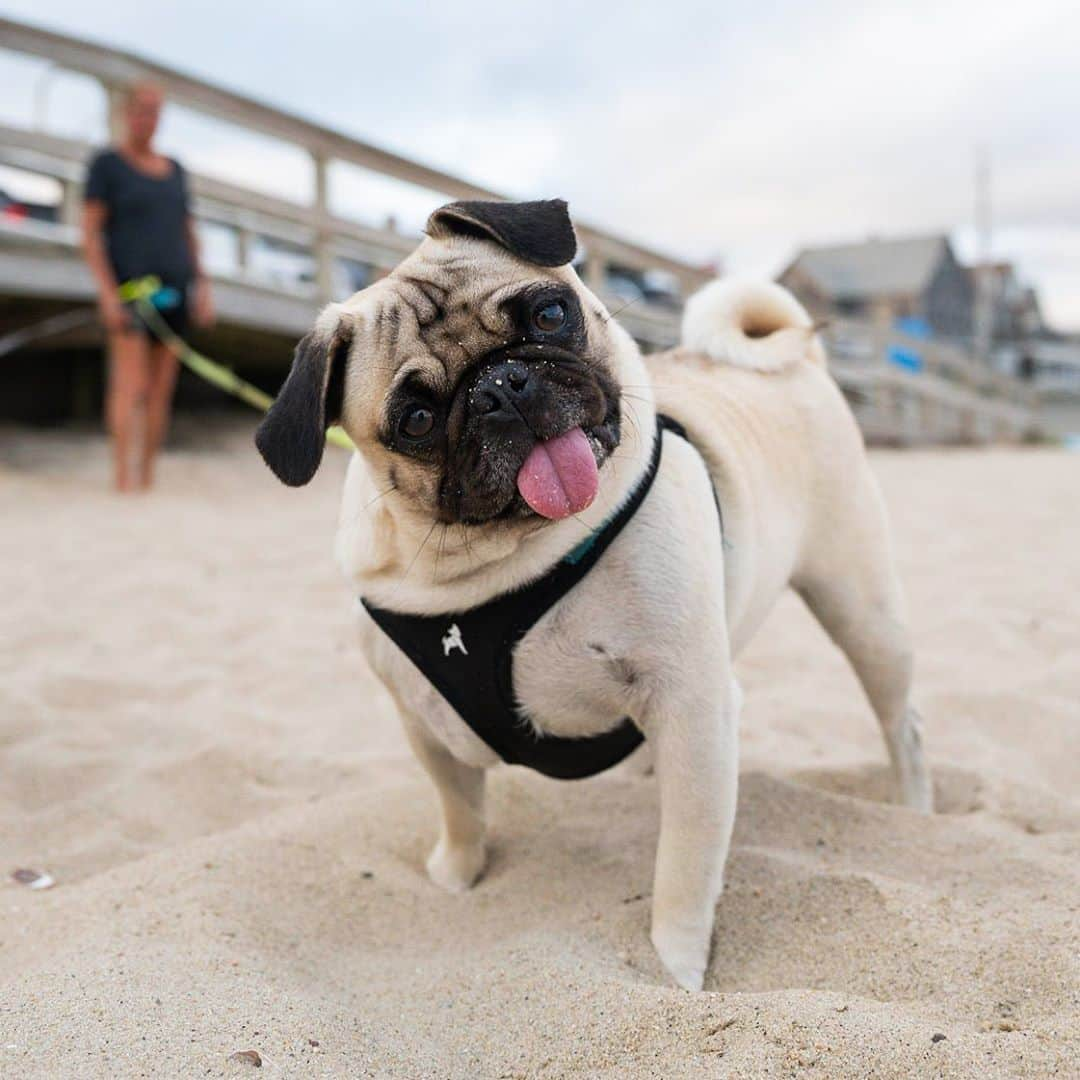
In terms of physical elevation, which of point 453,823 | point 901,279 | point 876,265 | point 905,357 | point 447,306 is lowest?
point 901,279

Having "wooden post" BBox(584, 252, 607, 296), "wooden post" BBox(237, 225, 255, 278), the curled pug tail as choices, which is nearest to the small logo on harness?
the curled pug tail

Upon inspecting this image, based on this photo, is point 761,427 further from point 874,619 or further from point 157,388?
point 157,388

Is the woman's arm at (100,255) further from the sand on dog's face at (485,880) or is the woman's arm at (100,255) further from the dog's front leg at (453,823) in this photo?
the dog's front leg at (453,823)

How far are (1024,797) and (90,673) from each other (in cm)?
281

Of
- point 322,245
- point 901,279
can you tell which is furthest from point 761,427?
point 901,279

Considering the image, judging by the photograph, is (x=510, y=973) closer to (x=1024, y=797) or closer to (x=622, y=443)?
(x=622, y=443)

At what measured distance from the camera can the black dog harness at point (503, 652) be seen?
1.98m

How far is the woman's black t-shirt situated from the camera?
255 inches

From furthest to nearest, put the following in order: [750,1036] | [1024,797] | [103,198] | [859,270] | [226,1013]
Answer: [859,270]
[103,198]
[1024,797]
[226,1013]
[750,1036]

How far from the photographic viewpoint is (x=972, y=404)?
17766 mm

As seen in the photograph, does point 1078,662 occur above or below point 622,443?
below

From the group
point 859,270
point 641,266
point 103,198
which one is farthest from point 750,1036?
point 859,270

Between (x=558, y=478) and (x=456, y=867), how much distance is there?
1.00 m

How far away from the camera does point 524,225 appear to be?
207cm
